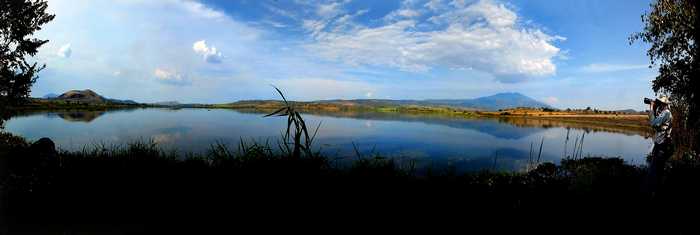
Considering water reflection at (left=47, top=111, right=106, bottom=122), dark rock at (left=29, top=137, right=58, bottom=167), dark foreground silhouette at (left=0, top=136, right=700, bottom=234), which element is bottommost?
water reflection at (left=47, top=111, right=106, bottom=122)

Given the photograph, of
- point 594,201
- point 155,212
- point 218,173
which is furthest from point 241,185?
point 594,201

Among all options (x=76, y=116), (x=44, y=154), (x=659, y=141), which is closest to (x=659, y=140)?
(x=659, y=141)

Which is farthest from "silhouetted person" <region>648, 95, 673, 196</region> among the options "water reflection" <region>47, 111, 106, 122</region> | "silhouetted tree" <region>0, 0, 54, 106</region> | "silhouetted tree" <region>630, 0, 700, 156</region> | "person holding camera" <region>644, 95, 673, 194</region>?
"water reflection" <region>47, 111, 106, 122</region>

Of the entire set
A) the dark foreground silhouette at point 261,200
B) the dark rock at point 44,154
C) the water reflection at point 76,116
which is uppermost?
the dark rock at point 44,154

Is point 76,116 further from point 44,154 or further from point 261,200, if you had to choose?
point 261,200

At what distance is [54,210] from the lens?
678 cm

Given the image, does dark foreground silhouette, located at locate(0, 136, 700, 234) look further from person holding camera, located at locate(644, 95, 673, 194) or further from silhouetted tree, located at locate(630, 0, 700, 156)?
silhouetted tree, located at locate(630, 0, 700, 156)

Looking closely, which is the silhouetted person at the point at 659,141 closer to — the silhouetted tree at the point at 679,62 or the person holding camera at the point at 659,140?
the person holding camera at the point at 659,140

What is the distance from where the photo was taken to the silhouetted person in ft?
29.7

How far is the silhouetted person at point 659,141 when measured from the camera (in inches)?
356

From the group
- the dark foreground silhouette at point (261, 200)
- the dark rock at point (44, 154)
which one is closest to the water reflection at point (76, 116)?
the dark rock at point (44, 154)

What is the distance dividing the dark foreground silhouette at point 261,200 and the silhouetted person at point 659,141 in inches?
23.2

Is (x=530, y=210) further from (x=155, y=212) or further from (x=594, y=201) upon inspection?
(x=155, y=212)

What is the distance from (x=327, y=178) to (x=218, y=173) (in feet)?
6.86
